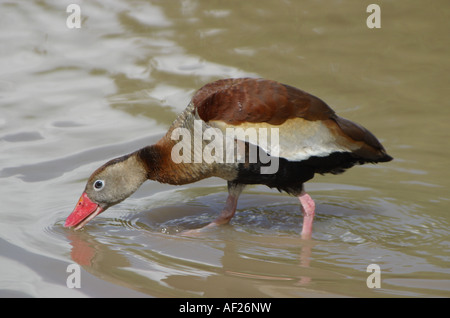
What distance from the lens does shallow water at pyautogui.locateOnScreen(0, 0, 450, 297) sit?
5320 mm

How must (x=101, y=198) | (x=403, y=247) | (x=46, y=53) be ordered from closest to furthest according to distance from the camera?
(x=403, y=247)
(x=101, y=198)
(x=46, y=53)

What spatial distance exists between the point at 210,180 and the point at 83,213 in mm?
1921

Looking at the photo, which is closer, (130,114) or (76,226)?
(76,226)

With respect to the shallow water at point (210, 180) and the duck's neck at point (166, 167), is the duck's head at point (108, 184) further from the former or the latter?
the shallow water at point (210, 180)

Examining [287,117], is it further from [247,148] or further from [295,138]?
[247,148]

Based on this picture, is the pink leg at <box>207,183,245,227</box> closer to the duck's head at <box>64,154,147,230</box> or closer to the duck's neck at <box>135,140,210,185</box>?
the duck's neck at <box>135,140,210,185</box>

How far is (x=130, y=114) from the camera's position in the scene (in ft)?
29.9

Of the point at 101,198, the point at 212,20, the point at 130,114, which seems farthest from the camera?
the point at 212,20

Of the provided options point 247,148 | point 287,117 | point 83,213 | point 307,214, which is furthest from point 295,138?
point 83,213

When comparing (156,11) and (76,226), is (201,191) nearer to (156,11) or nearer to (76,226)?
(76,226)

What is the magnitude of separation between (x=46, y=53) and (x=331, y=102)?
4.20 m

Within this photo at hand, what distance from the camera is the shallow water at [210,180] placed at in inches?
209
